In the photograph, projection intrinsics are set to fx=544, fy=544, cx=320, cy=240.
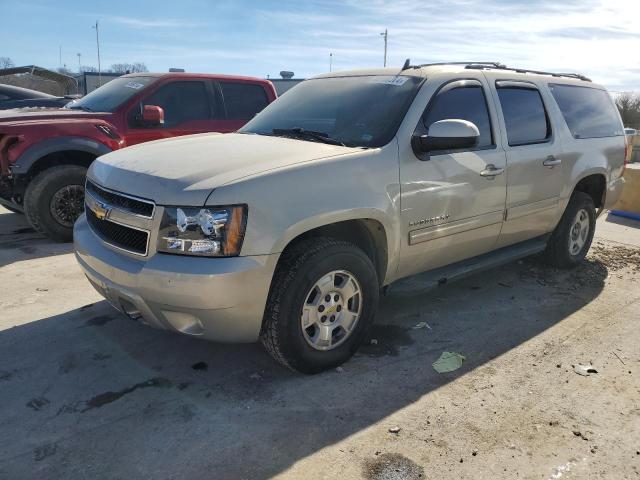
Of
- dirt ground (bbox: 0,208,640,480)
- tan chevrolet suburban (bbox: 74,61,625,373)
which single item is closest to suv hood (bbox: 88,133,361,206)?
tan chevrolet suburban (bbox: 74,61,625,373)

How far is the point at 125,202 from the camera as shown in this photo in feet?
10.2

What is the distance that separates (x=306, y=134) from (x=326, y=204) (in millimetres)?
886

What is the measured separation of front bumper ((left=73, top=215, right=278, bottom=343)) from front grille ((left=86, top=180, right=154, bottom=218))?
0.26 metres

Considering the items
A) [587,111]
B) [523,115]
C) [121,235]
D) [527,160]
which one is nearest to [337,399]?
[121,235]

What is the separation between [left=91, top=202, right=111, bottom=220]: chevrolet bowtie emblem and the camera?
3207mm

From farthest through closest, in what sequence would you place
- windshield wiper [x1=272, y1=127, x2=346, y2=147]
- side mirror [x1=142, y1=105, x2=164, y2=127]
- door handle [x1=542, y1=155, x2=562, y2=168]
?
1. side mirror [x1=142, y1=105, x2=164, y2=127]
2. door handle [x1=542, y1=155, x2=562, y2=168]
3. windshield wiper [x1=272, y1=127, x2=346, y2=147]

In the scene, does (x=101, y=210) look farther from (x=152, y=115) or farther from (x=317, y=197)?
(x=152, y=115)

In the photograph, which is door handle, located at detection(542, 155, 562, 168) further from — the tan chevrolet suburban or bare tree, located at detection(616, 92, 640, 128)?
bare tree, located at detection(616, 92, 640, 128)

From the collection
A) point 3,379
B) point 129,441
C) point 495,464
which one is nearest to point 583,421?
point 495,464

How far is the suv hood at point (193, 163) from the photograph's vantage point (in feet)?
9.34

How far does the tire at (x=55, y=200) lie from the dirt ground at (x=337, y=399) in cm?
155

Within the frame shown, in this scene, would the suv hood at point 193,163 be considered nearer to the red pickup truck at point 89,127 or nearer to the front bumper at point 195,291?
the front bumper at point 195,291

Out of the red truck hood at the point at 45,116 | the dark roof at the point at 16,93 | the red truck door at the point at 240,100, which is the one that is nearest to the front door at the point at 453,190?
the red truck door at the point at 240,100

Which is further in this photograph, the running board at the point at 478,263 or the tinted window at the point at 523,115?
the tinted window at the point at 523,115
